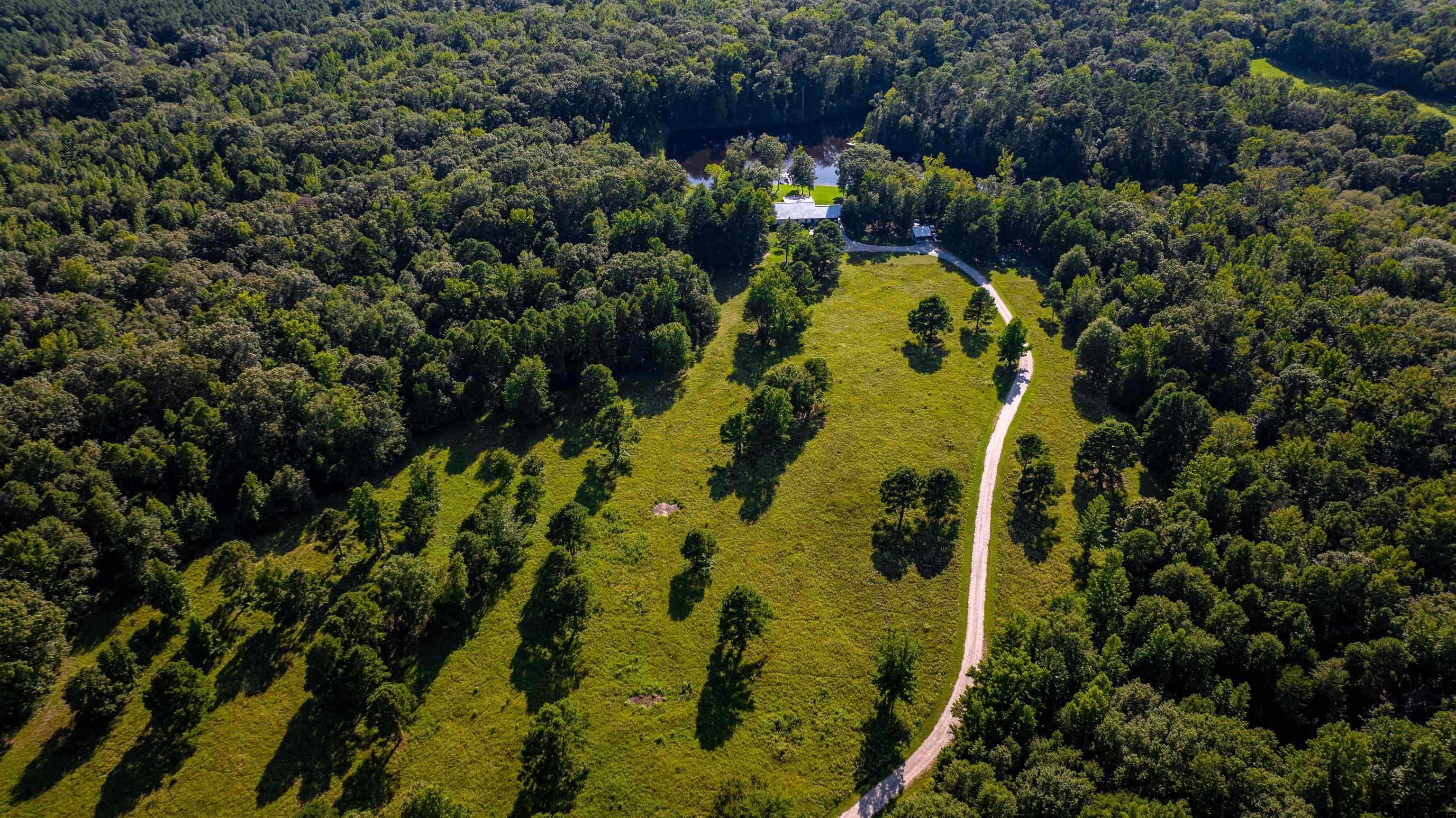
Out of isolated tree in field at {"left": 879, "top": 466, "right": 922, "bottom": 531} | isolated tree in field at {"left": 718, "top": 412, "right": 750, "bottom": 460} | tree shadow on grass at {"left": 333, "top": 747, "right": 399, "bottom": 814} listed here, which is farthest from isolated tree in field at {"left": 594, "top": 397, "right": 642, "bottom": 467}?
tree shadow on grass at {"left": 333, "top": 747, "right": 399, "bottom": 814}

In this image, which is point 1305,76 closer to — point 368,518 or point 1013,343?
point 1013,343

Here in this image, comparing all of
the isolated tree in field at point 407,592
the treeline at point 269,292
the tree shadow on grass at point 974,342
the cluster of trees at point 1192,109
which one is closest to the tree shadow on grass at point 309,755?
the isolated tree in field at point 407,592

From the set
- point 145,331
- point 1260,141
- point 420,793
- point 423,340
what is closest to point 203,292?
point 145,331

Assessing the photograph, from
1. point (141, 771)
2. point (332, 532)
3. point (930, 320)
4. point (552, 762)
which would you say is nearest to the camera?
point (552, 762)

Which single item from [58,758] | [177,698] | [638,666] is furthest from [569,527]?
[58,758]

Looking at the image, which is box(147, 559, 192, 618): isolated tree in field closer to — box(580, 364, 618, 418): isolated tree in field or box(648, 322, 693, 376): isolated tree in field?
box(580, 364, 618, 418): isolated tree in field

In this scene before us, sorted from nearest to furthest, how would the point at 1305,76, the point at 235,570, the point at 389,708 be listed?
the point at 389,708 → the point at 235,570 → the point at 1305,76

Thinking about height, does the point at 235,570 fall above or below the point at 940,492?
below
